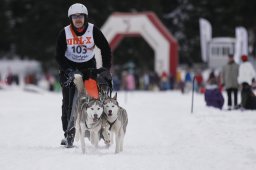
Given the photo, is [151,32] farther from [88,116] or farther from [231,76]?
[88,116]

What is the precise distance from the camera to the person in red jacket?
7.72 metres

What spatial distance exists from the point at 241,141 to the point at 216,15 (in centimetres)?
4710

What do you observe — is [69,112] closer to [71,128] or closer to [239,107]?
[71,128]

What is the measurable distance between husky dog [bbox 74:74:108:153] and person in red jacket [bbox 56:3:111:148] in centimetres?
40

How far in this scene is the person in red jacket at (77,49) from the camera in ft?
25.3

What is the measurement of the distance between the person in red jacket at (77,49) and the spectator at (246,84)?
781cm

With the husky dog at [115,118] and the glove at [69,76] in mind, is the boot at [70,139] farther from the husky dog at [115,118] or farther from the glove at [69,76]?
the husky dog at [115,118]

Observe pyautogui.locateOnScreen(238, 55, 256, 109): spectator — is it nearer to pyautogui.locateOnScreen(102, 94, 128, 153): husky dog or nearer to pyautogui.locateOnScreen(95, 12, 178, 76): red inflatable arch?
pyautogui.locateOnScreen(102, 94, 128, 153): husky dog

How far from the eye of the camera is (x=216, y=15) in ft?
179

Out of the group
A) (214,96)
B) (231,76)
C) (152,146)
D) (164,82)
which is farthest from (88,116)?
(164,82)

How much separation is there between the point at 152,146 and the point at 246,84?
7578 mm

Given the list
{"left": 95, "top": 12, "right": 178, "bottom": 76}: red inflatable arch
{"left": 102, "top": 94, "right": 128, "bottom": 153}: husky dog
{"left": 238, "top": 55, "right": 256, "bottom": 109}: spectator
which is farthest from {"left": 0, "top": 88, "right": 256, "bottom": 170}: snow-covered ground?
{"left": 95, "top": 12, "right": 178, "bottom": 76}: red inflatable arch

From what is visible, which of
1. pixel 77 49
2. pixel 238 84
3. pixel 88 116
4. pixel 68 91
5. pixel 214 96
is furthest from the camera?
pixel 238 84

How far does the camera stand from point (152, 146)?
8.27 metres
